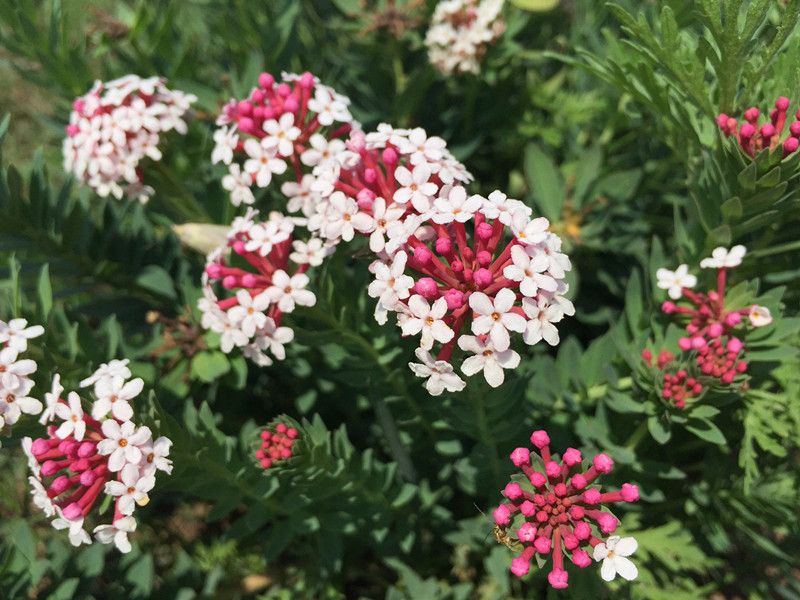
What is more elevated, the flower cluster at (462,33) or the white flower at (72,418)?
the flower cluster at (462,33)

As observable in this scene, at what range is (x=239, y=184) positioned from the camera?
2.58m

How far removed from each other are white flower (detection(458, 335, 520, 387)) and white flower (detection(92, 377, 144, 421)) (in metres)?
0.96

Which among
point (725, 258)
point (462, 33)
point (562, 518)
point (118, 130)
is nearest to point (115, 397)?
point (118, 130)

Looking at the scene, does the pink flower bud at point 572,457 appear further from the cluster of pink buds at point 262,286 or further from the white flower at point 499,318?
the cluster of pink buds at point 262,286

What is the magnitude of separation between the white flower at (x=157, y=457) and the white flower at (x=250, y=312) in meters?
0.43

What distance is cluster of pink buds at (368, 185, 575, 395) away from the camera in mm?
1806

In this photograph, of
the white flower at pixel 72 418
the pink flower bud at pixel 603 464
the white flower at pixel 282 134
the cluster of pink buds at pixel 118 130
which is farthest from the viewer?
the cluster of pink buds at pixel 118 130

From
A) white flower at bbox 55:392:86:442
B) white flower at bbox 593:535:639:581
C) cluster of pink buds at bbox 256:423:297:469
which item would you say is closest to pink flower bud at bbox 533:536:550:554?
white flower at bbox 593:535:639:581

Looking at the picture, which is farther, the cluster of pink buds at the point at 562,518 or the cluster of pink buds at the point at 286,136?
the cluster of pink buds at the point at 286,136

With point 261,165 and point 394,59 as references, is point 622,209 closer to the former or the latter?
point 394,59

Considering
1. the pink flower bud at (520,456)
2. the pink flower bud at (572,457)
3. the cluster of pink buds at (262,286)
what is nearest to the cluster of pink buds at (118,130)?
the cluster of pink buds at (262,286)

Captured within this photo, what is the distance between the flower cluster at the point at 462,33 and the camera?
138 inches

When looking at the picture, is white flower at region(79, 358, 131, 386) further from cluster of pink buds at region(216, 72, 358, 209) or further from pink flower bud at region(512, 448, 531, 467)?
pink flower bud at region(512, 448, 531, 467)

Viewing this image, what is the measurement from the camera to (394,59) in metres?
3.87
